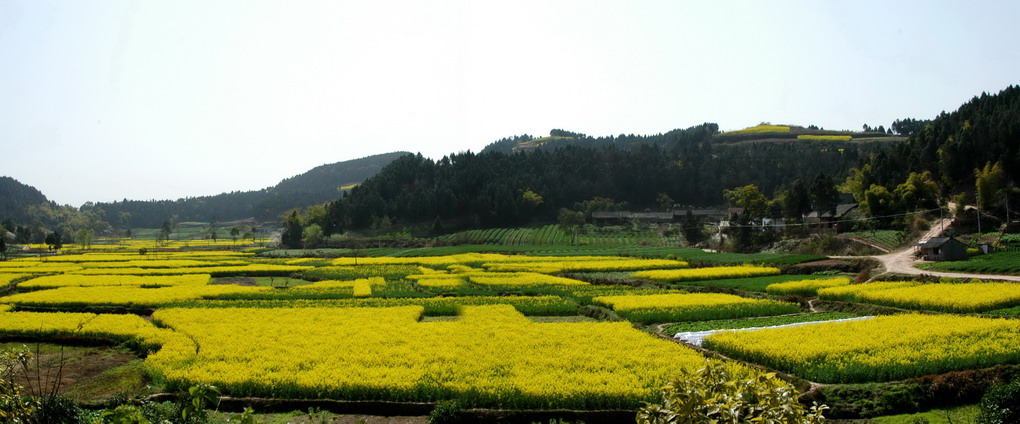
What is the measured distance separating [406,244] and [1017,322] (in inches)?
2870

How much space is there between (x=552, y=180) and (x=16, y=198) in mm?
168198

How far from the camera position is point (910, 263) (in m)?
39.3

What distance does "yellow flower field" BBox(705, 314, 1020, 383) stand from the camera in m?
14.6

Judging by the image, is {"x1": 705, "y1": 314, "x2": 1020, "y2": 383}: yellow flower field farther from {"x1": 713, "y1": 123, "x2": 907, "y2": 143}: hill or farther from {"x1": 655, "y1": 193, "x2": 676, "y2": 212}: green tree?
{"x1": 713, "y1": 123, "x2": 907, "y2": 143}: hill

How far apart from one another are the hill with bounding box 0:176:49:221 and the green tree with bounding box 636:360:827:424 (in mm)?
194544

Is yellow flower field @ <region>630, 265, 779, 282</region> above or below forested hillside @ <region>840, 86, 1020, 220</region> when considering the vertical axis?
below

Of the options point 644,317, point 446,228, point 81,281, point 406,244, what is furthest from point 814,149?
point 81,281

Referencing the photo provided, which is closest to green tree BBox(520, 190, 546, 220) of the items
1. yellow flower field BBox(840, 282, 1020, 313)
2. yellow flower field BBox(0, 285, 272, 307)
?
yellow flower field BBox(0, 285, 272, 307)

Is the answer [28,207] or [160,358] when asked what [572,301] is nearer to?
[160,358]

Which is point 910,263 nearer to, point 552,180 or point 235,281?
point 235,281

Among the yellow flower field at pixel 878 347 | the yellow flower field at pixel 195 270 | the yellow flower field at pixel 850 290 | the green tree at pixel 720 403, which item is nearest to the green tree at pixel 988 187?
the yellow flower field at pixel 850 290

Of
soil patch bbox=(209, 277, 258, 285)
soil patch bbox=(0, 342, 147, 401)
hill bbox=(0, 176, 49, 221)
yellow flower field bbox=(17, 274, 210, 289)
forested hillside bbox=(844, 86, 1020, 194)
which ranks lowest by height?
soil patch bbox=(209, 277, 258, 285)

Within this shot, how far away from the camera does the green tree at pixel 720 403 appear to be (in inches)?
212

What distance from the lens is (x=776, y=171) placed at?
11925cm
